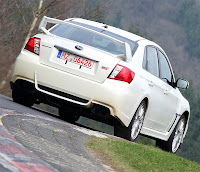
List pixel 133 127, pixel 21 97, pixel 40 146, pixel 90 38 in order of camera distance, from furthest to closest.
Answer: pixel 21 97 < pixel 133 127 < pixel 90 38 < pixel 40 146

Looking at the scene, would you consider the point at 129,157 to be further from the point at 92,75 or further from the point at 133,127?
the point at 133,127

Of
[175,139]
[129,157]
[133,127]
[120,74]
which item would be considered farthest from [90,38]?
[175,139]

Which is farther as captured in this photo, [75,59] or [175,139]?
[175,139]

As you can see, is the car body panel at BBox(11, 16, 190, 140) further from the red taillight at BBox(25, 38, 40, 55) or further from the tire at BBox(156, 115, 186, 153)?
the tire at BBox(156, 115, 186, 153)

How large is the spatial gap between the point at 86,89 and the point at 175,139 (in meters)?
3.50

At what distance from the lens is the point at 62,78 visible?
30.2 ft

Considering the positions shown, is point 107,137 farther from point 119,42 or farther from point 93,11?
point 93,11

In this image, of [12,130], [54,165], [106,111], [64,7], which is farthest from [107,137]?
[64,7]

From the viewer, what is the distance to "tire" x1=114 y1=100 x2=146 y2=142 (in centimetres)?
960

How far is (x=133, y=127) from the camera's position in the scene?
978 cm

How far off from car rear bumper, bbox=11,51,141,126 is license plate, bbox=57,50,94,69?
0.63 feet

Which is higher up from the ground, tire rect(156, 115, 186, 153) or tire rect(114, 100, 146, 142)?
tire rect(114, 100, 146, 142)

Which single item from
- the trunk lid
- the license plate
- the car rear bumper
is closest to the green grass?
the car rear bumper

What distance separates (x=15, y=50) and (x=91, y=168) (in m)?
34.1
